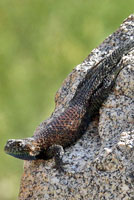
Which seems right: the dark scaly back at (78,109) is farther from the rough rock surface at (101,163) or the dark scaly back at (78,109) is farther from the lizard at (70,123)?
the rough rock surface at (101,163)

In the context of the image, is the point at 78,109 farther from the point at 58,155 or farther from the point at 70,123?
the point at 58,155

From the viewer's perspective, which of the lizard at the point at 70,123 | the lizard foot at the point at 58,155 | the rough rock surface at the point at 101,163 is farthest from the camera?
the lizard at the point at 70,123

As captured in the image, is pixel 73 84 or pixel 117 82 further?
pixel 73 84

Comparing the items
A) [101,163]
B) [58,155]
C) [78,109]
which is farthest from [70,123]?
[101,163]

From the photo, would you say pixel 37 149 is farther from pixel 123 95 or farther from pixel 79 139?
pixel 123 95

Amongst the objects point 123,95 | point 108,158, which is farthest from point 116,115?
point 108,158

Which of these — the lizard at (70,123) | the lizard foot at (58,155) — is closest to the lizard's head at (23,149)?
the lizard at (70,123)

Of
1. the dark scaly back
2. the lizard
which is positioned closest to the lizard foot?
the lizard
